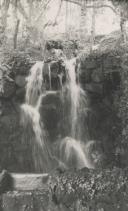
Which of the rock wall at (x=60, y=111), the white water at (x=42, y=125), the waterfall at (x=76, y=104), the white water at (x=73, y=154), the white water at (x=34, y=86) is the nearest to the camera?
the white water at (x=73, y=154)

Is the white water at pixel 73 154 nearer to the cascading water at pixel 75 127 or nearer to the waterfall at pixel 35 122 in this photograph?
the cascading water at pixel 75 127

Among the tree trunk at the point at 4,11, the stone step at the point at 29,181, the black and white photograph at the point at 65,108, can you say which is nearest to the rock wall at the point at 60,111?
the black and white photograph at the point at 65,108

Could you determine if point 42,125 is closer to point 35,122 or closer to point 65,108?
point 35,122

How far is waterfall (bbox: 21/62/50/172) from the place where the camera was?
9.73m

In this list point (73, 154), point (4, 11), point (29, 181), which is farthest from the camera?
point (4, 11)

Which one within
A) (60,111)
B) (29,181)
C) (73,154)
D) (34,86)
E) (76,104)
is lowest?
(29,181)

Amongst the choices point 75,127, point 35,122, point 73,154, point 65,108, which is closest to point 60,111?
point 65,108

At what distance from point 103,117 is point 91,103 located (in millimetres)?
435

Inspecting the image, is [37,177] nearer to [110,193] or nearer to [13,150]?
[13,150]

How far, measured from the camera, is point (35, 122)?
33.1 ft

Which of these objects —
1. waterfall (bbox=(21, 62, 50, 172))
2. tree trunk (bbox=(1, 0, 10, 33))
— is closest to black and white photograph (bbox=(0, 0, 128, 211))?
waterfall (bbox=(21, 62, 50, 172))

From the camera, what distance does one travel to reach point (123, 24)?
39.5 feet

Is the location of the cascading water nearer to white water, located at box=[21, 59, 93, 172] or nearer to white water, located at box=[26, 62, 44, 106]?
white water, located at box=[21, 59, 93, 172]

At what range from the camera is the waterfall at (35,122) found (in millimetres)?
9727
